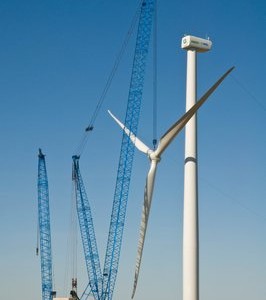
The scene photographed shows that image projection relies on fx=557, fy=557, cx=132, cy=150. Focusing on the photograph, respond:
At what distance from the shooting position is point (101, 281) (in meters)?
94.4

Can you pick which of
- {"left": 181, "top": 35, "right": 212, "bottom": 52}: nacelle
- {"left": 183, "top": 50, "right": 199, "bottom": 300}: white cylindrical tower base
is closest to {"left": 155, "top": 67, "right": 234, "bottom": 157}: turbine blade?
{"left": 183, "top": 50, "right": 199, "bottom": 300}: white cylindrical tower base

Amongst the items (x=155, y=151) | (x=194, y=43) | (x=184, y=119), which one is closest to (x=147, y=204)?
(x=155, y=151)

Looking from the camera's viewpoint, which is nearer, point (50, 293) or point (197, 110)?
point (197, 110)

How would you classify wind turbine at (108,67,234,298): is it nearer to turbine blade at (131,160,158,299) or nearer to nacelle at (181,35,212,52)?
turbine blade at (131,160,158,299)

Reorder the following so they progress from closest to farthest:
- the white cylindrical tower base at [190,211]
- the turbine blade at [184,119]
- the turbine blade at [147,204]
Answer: the white cylindrical tower base at [190,211] → the turbine blade at [184,119] → the turbine blade at [147,204]

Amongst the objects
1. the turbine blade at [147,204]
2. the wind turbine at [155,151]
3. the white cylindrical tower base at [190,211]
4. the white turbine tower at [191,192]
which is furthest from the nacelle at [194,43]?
the turbine blade at [147,204]

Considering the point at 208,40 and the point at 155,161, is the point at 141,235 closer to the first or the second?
the point at 155,161

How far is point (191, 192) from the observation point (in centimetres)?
3938

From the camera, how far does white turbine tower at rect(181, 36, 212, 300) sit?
37.3 meters

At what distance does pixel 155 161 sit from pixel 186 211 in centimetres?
624

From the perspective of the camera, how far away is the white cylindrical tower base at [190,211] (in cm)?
3719

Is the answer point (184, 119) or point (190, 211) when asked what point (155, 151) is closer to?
point (184, 119)

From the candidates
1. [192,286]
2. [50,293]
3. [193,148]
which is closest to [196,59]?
[193,148]

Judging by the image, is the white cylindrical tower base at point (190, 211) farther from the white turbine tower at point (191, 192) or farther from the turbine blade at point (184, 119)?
the turbine blade at point (184, 119)
